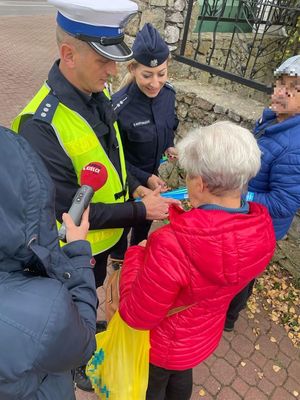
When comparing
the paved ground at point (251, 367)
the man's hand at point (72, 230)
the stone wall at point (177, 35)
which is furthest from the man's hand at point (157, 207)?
the stone wall at point (177, 35)

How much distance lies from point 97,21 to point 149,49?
894 millimetres

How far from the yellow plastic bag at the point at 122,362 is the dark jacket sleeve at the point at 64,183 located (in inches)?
21.9

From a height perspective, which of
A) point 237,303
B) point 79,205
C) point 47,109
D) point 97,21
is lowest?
point 237,303

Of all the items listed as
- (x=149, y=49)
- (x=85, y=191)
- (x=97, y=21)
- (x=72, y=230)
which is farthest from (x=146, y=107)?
(x=72, y=230)

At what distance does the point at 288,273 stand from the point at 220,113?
193cm

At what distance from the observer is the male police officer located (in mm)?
1681

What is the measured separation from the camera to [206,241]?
1.39 metres

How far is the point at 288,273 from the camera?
145 inches

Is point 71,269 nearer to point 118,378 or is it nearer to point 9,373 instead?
point 9,373

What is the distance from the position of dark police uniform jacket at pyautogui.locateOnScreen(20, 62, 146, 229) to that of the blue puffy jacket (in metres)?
0.88

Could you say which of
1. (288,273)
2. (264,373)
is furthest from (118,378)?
(288,273)

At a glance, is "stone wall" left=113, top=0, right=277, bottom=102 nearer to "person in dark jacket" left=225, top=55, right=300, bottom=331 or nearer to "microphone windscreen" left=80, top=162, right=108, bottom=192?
"person in dark jacket" left=225, top=55, right=300, bottom=331

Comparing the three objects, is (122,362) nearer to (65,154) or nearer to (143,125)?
(65,154)

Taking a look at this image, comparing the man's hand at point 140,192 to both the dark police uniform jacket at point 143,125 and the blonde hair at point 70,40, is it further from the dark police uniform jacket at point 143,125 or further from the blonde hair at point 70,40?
the blonde hair at point 70,40
